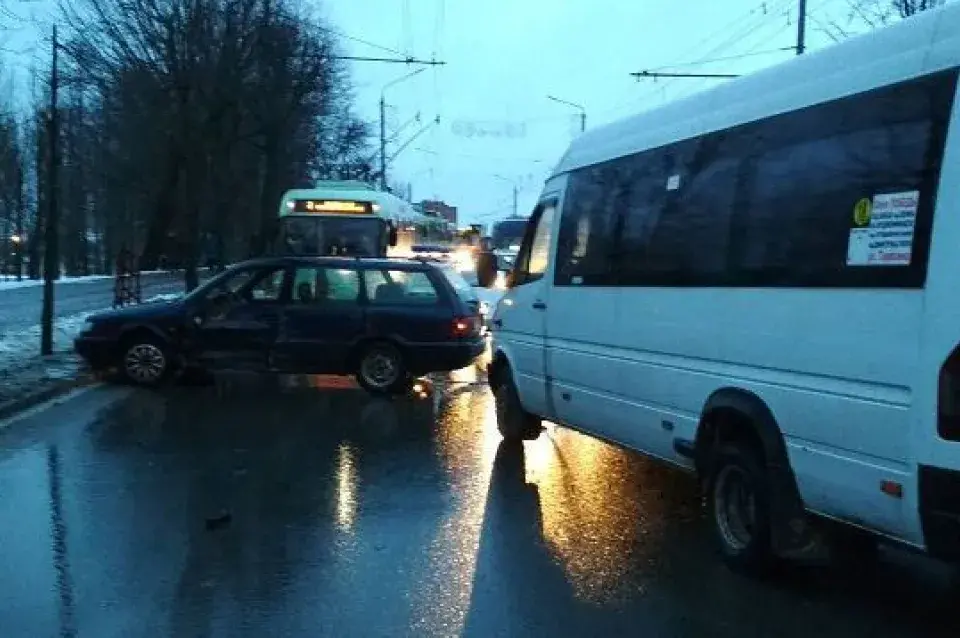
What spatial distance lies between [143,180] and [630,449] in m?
38.3

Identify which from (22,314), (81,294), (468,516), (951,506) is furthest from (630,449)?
(81,294)

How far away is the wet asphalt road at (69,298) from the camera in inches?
1004

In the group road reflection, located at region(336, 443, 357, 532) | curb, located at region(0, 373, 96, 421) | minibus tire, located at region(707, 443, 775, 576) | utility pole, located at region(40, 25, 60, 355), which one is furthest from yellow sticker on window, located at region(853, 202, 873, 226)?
utility pole, located at region(40, 25, 60, 355)

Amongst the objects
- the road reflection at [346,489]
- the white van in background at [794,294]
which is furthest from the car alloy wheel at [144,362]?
the white van in background at [794,294]

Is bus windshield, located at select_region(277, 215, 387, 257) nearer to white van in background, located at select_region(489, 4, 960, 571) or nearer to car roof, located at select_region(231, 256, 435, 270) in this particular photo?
car roof, located at select_region(231, 256, 435, 270)

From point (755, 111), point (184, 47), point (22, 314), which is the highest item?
point (184, 47)

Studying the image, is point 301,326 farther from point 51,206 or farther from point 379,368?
point 51,206

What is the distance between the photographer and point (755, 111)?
6.14 m

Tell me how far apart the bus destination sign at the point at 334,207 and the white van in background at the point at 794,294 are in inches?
622

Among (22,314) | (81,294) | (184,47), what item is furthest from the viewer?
(81,294)

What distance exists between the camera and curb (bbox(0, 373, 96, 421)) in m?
11.6

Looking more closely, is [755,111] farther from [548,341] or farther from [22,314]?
[22,314]

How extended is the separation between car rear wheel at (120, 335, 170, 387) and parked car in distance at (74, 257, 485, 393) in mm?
13

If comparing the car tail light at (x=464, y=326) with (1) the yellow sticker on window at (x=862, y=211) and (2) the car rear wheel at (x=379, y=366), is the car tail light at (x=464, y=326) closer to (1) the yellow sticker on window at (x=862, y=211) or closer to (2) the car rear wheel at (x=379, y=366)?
(2) the car rear wheel at (x=379, y=366)
